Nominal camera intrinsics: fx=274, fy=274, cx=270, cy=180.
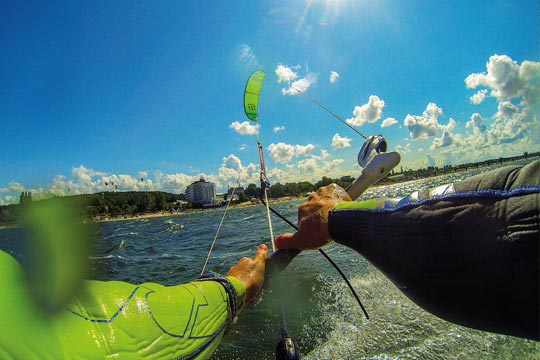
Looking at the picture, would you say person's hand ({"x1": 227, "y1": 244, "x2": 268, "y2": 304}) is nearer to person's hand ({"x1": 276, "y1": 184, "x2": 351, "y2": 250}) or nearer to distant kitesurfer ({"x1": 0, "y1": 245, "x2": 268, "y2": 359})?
distant kitesurfer ({"x1": 0, "y1": 245, "x2": 268, "y2": 359})

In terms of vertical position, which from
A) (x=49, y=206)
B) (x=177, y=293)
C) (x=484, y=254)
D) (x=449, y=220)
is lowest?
(x=177, y=293)

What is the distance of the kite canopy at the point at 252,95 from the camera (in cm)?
689

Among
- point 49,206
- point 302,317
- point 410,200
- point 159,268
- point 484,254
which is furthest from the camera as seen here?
point 159,268

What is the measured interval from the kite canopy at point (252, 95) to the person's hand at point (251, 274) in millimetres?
4824

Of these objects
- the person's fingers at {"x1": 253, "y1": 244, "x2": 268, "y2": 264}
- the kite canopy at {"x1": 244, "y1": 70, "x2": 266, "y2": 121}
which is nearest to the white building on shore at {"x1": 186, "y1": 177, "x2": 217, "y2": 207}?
the kite canopy at {"x1": 244, "y1": 70, "x2": 266, "y2": 121}

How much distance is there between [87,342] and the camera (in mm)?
1027

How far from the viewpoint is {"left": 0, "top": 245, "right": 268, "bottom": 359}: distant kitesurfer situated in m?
0.83

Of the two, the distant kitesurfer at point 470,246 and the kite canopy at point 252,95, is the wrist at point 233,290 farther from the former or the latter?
the kite canopy at point 252,95

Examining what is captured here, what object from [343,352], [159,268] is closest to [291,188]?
[159,268]

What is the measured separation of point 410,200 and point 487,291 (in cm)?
43

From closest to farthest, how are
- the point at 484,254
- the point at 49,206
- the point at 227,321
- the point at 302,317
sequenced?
the point at 49,206 < the point at 484,254 < the point at 227,321 < the point at 302,317

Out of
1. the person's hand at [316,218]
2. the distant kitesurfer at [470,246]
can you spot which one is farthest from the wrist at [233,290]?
the distant kitesurfer at [470,246]

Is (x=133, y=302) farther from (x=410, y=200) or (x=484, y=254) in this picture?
(x=484, y=254)

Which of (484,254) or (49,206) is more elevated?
(49,206)
